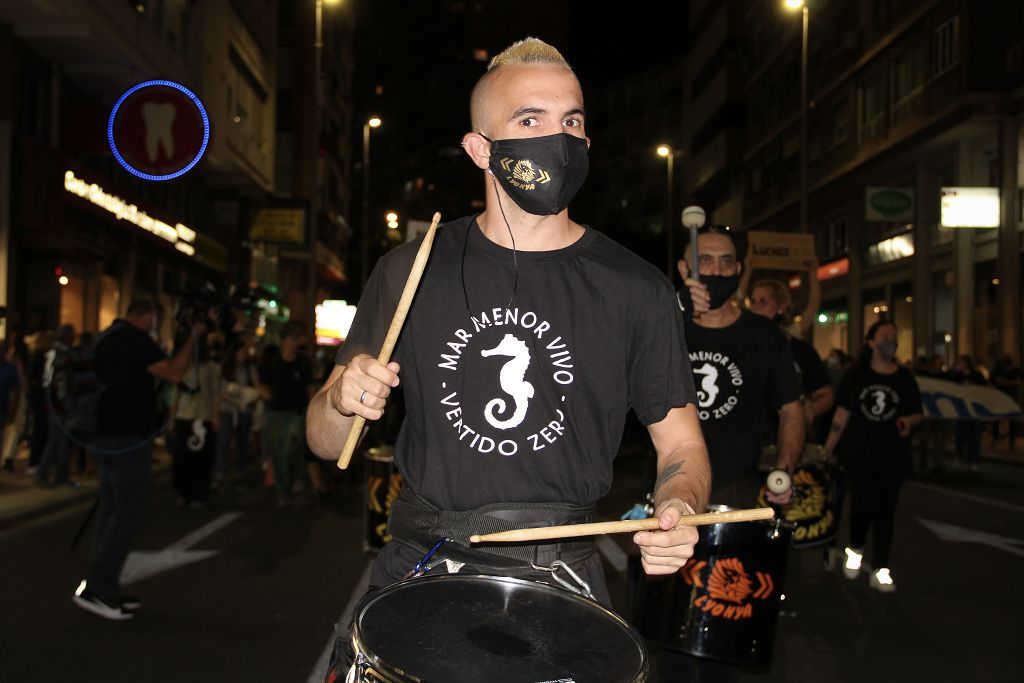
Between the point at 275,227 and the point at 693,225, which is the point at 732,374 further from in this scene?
the point at 275,227

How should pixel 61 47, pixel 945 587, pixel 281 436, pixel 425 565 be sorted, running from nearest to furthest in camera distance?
pixel 425 565 → pixel 945 587 → pixel 281 436 → pixel 61 47

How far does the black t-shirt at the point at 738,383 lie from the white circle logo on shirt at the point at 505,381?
2.31 metres

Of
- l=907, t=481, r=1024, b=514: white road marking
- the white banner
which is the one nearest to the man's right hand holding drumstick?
l=907, t=481, r=1024, b=514: white road marking

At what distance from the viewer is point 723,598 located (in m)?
3.96

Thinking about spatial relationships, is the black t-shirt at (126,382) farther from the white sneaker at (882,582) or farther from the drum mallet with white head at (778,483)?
the white sneaker at (882,582)

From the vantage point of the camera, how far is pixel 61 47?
18.2m

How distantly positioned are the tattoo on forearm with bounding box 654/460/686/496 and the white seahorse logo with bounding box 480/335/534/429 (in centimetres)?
35

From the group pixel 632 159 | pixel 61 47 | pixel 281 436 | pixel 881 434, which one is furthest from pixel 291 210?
pixel 632 159

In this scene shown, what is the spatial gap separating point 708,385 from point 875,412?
11.7 ft

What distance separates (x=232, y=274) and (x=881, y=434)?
2739 centimetres

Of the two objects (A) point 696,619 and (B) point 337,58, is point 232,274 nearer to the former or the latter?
(B) point 337,58

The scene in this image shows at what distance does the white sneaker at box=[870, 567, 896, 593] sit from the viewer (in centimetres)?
730

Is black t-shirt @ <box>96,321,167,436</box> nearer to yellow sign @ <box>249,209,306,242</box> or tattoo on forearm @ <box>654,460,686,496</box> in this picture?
tattoo on forearm @ <box>654,460,686,496</box>

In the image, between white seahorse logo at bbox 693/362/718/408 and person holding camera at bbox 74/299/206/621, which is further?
person holding camera at bbox 74/299/206/621
